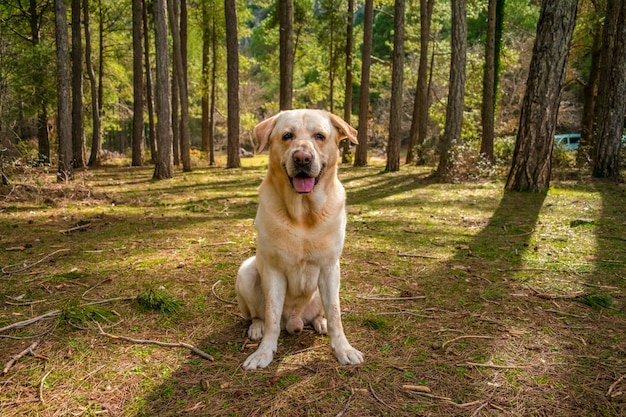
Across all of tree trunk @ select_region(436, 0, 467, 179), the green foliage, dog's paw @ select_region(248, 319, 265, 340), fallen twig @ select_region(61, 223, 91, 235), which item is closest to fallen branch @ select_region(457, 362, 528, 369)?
dog's paw @ select_region(248, 319, 265, 340)

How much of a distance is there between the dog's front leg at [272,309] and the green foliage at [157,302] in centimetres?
107

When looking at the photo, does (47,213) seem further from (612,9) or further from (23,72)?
(612,9)

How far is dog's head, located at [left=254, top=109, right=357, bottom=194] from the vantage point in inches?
101

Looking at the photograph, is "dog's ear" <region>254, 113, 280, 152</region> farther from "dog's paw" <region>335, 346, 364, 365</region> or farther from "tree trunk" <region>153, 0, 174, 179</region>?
"tree trunk" <region>153, 0, 174, 179</region>

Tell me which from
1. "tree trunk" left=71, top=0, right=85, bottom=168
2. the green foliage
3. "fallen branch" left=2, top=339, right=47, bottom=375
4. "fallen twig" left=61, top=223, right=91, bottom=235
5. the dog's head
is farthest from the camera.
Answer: "tree trunk" left=71, top=0, right=85, bottom=168

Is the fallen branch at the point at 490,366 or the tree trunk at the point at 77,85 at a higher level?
the tree trunk at the point at 77,85

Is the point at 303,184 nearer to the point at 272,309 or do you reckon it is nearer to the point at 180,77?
the point at 272,309

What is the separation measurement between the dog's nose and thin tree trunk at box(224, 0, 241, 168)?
1422 cm

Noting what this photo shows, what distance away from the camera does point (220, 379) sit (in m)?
2.47

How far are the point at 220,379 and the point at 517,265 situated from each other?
11.6ft

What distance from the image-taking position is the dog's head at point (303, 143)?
8.43ft

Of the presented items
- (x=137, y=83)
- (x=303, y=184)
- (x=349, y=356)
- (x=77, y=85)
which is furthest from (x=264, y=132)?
(x=137, y=83)

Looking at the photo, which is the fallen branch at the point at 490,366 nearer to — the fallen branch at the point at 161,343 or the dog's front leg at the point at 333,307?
the dog's front leg at the point at 333,307

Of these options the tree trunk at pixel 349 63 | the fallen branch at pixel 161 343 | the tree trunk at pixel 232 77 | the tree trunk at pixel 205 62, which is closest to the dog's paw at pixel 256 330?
the fallen branch at pixel 161 343
